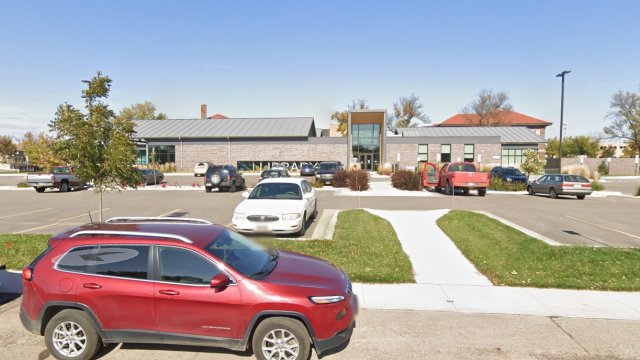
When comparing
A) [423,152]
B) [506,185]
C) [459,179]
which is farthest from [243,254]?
[423,152]

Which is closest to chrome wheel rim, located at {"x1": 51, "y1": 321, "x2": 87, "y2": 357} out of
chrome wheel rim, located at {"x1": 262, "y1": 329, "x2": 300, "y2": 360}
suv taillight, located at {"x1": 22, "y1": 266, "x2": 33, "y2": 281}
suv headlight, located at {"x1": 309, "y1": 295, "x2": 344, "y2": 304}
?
suv taillight, located at {"x1": 22, "y1": 266, "x2": 33, "y2": 281}

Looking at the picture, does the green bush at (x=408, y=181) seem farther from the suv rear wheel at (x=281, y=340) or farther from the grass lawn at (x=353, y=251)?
the suv rear wheel at (x=281, y=340)

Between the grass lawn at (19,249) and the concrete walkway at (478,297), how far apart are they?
272 inches

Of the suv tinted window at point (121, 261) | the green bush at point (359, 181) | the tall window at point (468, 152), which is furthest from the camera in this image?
the tall window at point (468, 152)

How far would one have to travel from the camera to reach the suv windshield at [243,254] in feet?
12.7

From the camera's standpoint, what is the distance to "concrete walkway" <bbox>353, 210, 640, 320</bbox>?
5.20 metres

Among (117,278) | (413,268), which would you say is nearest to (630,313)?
(413,268)

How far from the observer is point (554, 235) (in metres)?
9.75

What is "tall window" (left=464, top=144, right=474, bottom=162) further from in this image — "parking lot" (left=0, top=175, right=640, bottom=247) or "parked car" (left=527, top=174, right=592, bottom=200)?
"parking lot" (left=0, top=175, right=640, bottom=247)

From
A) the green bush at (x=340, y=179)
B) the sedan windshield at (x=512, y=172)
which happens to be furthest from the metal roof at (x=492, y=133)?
the green bush at (x=340, y=179)

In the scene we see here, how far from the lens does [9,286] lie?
6074 mm

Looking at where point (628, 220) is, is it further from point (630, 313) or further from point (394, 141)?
point (394, 141)

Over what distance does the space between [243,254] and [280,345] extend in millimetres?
1142

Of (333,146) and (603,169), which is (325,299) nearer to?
(333,146)
